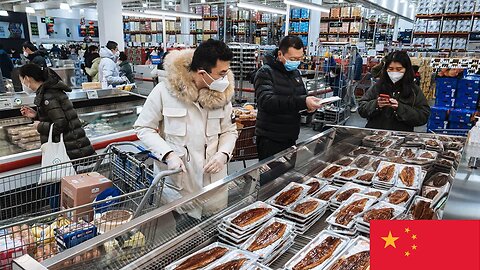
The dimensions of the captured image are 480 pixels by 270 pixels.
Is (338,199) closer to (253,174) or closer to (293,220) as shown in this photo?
(293,220)

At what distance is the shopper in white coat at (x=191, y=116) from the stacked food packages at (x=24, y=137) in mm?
2102

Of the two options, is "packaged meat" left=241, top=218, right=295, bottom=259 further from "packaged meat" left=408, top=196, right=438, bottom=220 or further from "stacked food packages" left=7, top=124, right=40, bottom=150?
"stacked food packages" left=7, top=124, right=40, bottom=150

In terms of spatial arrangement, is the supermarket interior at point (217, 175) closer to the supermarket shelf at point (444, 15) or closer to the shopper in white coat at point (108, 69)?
the shopper in white coat at point (108, 69)

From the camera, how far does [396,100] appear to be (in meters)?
3.16

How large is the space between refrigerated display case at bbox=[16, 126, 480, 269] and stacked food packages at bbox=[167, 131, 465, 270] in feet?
0.10

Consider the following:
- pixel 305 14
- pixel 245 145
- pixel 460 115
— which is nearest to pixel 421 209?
pixel 245 145

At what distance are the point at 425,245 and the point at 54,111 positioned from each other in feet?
10.5

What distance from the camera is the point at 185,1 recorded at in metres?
17.1

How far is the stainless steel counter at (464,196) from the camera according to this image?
1197mm

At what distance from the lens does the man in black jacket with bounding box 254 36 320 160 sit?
3021 mm

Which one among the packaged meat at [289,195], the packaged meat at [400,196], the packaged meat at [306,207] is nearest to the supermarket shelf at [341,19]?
the packaged meat at [400,196]

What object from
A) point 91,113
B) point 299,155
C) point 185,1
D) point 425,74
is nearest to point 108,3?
point 185,1

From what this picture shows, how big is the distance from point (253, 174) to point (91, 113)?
351 cm

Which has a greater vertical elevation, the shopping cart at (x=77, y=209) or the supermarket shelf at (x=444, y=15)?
the supermarket shelf at (x=444, y=15)
